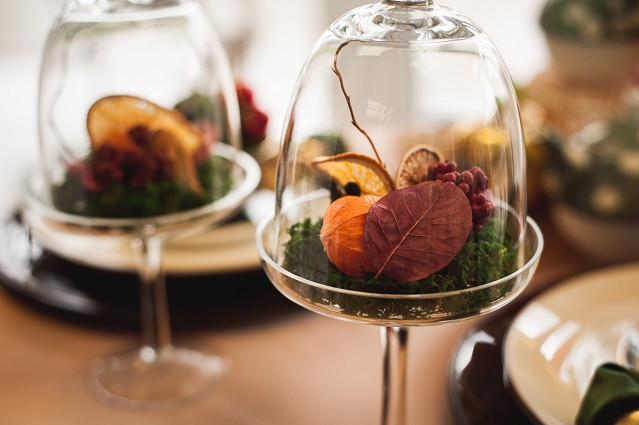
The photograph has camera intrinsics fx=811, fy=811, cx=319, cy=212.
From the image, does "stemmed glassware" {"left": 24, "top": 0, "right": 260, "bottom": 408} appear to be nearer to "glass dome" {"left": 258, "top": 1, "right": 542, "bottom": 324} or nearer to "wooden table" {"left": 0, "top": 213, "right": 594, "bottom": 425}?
"wooden table" {"left": 0, "top": 213, "right": 594, "bottom": 425}

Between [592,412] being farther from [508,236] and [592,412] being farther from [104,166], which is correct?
[104,166]

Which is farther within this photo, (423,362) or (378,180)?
(423,362)

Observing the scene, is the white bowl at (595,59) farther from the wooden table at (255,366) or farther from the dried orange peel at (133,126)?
the dried orange peel at (133,126)

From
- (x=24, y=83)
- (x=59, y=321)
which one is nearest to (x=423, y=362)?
(x=59, y=321)

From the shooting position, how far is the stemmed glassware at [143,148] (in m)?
0.67

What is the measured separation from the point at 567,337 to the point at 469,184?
26cm

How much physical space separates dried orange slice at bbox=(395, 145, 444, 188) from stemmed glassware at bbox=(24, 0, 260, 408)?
0.82 ft

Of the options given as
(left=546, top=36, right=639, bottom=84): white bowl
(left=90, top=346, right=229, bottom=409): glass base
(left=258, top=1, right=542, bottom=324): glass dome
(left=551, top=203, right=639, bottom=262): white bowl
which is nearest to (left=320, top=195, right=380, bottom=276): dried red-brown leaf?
(left=258, top=1, right=542, bottom=324): glass dome

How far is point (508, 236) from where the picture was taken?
1.71 ft

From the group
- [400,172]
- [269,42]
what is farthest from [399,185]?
Answer: [269,42]

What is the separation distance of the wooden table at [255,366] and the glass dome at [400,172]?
0.63 ft

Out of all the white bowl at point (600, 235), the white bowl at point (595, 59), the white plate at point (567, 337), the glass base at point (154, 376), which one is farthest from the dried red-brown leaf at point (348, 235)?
the white bowl at point (595, 59)

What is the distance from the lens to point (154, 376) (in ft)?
2.51

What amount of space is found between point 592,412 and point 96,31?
51 cm
